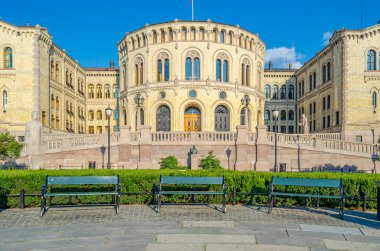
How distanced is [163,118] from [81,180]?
28.2m

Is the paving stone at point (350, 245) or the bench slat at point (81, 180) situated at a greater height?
the bench slat at point (81, 180)

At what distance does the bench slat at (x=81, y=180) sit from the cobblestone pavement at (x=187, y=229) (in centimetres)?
88

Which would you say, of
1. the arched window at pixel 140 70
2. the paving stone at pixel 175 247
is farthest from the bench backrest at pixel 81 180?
the arched window at pixel 140 70

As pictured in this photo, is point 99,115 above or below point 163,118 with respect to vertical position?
above

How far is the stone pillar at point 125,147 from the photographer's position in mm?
23766

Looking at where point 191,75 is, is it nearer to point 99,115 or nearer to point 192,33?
point 192,33

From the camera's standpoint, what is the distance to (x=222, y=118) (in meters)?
38.0

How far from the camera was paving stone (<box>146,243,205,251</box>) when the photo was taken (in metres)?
6.62

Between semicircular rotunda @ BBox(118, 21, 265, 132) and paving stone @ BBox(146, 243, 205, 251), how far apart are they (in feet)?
97.8

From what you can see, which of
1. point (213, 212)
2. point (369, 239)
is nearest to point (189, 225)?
point (213, 212)

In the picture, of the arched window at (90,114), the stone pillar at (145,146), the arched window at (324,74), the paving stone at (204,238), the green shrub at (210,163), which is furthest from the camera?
the arched window at (90,114)

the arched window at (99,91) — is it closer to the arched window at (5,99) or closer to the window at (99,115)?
the window at (99,115)

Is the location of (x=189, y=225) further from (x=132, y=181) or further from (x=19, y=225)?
(x=19, y=225)

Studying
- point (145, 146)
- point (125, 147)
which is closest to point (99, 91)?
point (125, 147)
